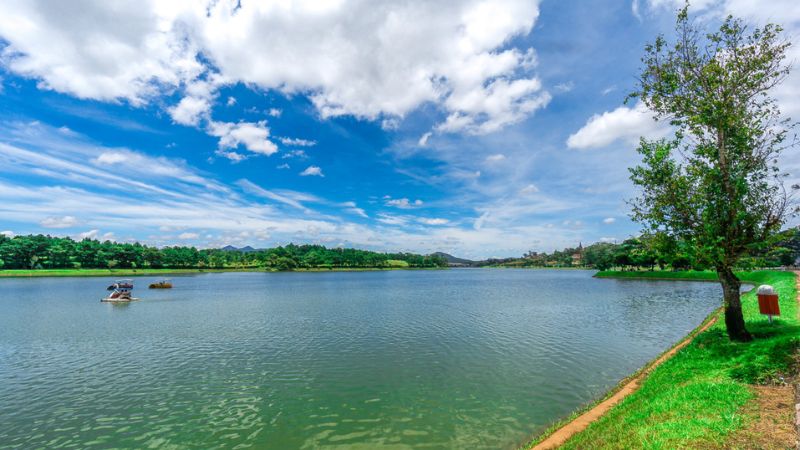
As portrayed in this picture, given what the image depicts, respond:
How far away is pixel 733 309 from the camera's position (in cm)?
1816

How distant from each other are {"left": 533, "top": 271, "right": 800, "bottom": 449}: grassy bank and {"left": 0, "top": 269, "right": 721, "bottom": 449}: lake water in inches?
163

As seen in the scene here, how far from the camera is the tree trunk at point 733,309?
17984mm

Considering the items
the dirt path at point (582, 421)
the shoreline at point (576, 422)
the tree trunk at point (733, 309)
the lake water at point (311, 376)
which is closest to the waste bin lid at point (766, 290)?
the tree trunk at point (733, 309)

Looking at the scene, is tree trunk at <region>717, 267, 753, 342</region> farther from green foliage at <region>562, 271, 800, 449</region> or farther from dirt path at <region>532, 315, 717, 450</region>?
dirt path at <region>532, 315, 717, 450</region>

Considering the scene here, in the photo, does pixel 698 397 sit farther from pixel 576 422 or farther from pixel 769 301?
pixel 769 301

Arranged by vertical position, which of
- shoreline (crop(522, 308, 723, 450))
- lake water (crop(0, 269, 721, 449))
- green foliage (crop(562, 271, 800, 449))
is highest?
green foliage (crop(562, 271, 800, 449))

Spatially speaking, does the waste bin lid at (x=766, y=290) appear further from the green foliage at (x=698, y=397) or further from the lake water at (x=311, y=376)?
the lake water at (x=311, y=376)

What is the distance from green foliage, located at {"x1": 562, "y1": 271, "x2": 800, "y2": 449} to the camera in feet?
30.5

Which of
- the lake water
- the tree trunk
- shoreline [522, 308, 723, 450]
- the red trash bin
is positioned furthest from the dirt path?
the red trash bin

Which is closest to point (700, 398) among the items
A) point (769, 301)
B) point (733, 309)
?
point (733, 309)

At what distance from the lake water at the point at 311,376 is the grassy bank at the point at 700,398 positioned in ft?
13.6

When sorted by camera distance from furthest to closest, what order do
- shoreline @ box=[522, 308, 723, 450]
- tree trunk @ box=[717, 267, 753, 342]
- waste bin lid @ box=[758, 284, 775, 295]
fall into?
waste bin lid @ box=[758, 284, 775, 295] → tree trunk @ box=[717, 267, 753, 342] → shoreline @ box=[522, 308, 723, 450]

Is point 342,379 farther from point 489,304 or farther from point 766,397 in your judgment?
point 489,304

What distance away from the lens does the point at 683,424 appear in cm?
971
